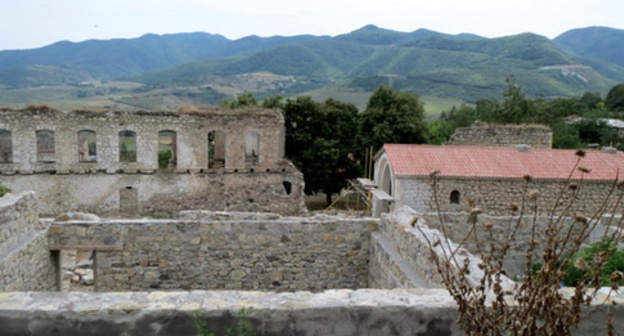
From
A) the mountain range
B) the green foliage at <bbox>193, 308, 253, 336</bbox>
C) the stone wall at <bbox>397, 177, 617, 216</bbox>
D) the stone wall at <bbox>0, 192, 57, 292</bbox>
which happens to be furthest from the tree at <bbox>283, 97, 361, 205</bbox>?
the mountain range

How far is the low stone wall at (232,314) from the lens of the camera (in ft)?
11.3

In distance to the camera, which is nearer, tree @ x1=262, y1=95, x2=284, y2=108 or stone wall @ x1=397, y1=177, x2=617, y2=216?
stone wall @ x1=397, y1=177, x2=617, y2=216

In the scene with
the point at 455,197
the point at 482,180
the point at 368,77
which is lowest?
the point at 455,197

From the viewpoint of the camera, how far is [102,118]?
20766mm

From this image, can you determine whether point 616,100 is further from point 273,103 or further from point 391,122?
point 273,103

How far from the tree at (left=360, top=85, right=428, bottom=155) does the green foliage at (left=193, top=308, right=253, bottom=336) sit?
84.6ft

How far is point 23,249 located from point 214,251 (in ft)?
7.94

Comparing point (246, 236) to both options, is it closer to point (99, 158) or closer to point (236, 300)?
point (236, 300)

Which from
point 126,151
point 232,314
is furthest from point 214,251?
point 126,151

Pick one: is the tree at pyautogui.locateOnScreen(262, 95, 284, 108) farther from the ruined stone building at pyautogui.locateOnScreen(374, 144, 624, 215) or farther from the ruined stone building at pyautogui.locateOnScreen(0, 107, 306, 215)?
the ruined stone building at pyautogui.locateOnScreen(374, 144, 624, 215)

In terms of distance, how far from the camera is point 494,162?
1719cm

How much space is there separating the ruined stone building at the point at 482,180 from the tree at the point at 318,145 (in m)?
11.0

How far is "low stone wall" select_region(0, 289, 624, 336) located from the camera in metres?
3.45

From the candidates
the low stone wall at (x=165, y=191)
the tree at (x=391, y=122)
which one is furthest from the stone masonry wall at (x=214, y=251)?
the tree at (x=391, y=122)
